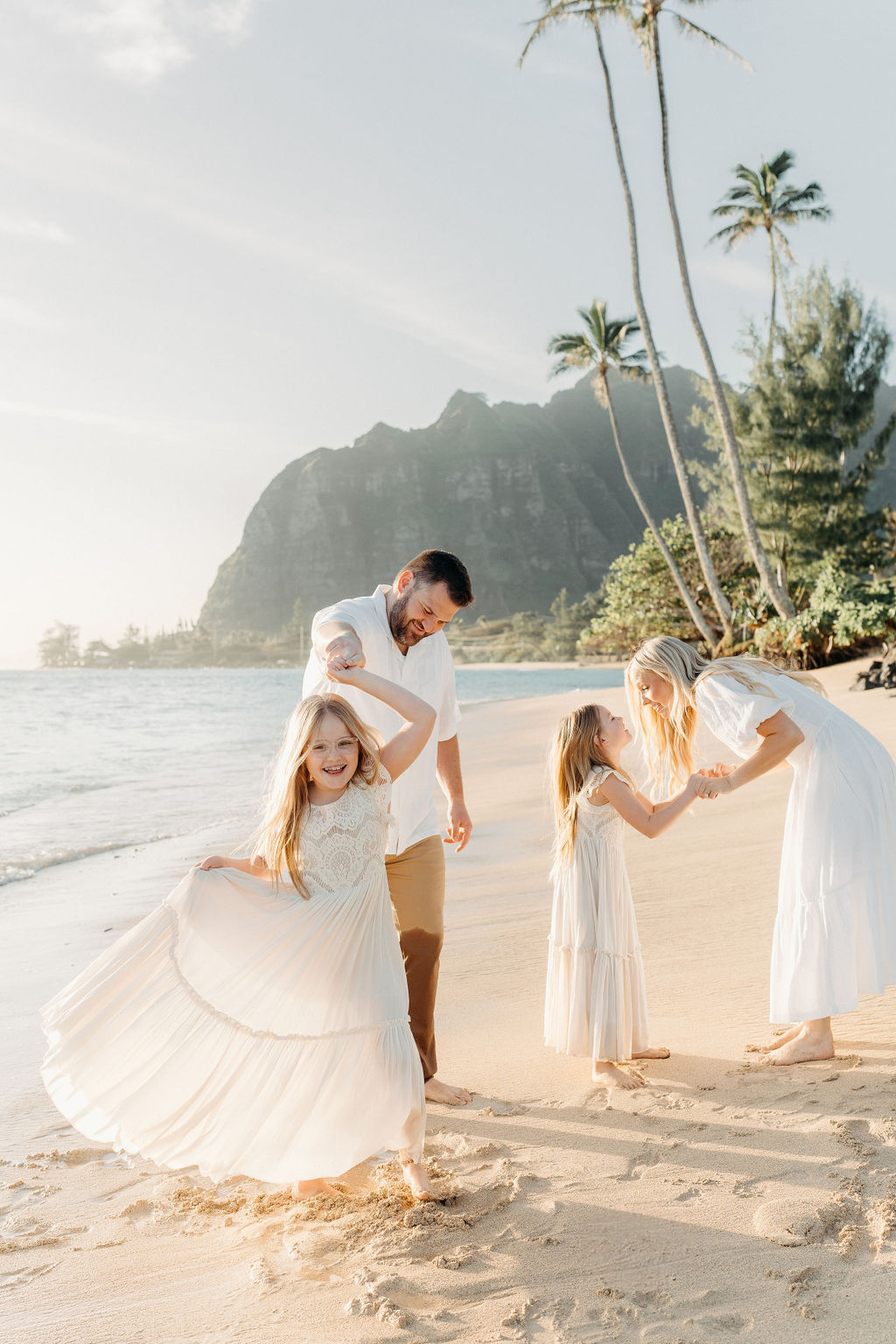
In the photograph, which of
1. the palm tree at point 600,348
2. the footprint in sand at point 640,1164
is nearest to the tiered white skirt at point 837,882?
the footprint in sand at point 640,1164

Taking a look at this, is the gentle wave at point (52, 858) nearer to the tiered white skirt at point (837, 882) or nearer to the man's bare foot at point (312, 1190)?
the man's bare foot at point (312, 1190)

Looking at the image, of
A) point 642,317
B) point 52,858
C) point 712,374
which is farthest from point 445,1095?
point 642,317

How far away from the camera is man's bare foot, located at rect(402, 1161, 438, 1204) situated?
8.73 ft

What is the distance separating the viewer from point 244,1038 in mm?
2717

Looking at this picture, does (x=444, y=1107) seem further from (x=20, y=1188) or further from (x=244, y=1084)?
(x=20, y=1188)

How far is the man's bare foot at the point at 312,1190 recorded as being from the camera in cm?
280

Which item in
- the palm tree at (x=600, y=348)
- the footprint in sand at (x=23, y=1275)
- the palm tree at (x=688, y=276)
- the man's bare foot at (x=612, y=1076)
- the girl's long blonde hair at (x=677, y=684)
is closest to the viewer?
the footprint in sand at (x=23, y=1275)

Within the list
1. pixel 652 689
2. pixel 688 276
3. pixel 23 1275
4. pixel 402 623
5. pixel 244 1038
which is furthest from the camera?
pixel 688 276

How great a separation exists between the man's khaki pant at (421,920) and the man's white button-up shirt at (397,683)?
8cm

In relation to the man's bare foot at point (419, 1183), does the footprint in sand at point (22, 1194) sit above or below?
below

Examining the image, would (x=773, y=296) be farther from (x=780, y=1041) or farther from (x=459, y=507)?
(x=459, y=507)

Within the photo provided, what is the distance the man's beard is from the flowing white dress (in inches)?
31.2

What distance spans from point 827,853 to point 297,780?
1941 mm

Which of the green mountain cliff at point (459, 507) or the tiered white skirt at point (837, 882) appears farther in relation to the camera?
the green mountain cliff at point (459, 507)
